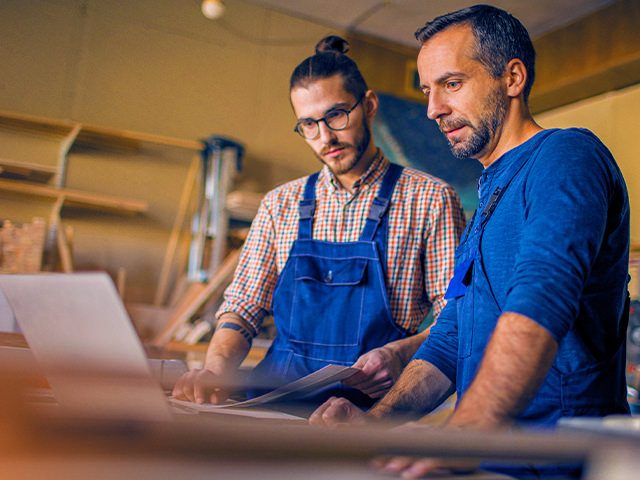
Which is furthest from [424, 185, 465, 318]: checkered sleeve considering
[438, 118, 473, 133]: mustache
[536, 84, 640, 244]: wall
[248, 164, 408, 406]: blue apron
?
[536, 84, 640, 244]: wall

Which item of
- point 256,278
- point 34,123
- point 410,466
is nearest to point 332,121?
point 256,278

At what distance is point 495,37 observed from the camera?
1248 millimetres

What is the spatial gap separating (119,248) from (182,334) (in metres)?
0.97

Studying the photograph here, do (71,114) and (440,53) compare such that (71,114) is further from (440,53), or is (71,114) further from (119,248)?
(440,53)

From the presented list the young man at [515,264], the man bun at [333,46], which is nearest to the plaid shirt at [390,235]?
the man bun at [333,46]

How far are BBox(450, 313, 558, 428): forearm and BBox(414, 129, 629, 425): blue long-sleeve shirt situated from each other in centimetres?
2

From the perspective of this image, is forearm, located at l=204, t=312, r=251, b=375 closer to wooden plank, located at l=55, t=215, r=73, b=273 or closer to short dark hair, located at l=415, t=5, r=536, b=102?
short dark hair, located at l=415, t=5, r=536, b=102

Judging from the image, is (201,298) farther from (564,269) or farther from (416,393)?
(564,269)

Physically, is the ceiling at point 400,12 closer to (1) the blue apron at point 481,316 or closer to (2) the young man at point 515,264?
(2) the young man at point 515,264

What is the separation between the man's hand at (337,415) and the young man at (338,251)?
2.16ft

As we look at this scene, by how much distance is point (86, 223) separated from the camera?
14.4 ft

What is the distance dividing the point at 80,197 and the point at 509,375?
3715mm

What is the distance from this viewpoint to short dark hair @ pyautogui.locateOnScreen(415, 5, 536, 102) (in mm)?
1242

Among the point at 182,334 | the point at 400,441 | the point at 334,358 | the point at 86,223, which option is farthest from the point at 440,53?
the point at 86,223
